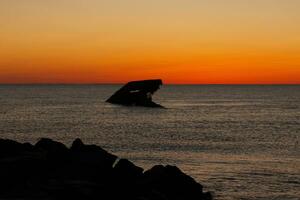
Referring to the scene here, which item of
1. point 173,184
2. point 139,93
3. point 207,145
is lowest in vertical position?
point 207,145

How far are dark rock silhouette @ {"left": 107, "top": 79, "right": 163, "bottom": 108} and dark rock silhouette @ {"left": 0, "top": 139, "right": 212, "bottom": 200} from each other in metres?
90.3

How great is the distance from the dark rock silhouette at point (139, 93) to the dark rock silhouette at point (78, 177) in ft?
296

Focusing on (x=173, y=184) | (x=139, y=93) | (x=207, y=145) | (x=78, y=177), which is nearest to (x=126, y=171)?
(x=78, y=177)

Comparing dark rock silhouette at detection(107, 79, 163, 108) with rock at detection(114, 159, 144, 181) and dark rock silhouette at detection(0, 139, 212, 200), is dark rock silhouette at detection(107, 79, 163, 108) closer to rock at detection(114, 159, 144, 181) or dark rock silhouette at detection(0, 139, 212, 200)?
dark rock silhouette at detection(0, 139, 212, 200)

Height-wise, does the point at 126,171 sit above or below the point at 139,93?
below

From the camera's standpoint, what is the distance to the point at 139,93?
4966 inches

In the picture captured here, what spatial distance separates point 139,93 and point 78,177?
103 m

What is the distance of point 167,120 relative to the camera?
3674 inches

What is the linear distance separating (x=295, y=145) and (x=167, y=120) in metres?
39.2

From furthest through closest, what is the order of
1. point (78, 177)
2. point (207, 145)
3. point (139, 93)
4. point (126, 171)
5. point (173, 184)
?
1. point (139, 93)
2. point (207, 145)
3. point (173, 184)
4. point (126, 171)
5. point (78, 177)

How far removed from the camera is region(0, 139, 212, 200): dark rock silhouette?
69.6 ft

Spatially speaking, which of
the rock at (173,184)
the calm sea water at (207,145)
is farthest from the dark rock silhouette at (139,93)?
the rock at (173,184)

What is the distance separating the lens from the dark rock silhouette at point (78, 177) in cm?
2122

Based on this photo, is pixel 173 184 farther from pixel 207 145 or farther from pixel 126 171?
pixel 207 145
